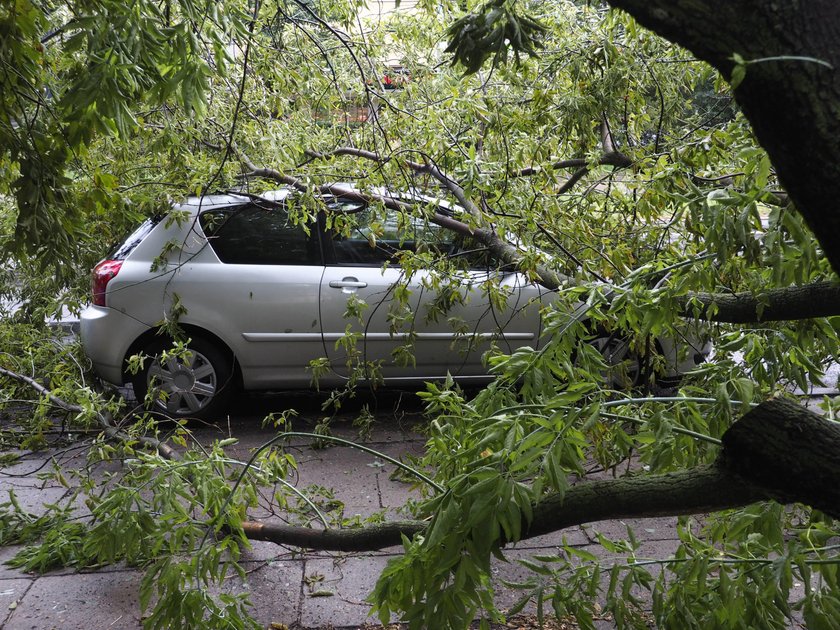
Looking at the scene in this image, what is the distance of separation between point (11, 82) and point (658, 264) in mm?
2392

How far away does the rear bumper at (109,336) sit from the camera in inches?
260

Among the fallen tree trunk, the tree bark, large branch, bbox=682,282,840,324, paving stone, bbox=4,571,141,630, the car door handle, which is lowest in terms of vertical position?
paving stone, bbox=4,571,141,630

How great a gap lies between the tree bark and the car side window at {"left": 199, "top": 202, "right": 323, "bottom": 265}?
18.0 feet

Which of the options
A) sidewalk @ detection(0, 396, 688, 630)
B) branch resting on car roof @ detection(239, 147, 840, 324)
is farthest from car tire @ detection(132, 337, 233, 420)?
branch resting on car roof @ detection(239, 147, 840, 324)

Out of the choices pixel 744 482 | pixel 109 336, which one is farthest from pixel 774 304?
pixel 109 336

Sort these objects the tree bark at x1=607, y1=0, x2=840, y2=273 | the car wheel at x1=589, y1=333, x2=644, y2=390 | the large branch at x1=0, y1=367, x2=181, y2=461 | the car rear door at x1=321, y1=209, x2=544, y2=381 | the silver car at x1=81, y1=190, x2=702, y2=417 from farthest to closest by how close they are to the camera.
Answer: the silver car at x1=81, y1=190, x2=702, y2=417 → the car rear door at x1=321, y1=209, x2=544, y2=381 → the car wheel at x1=589, y1=333, x2=644, y2=390 → the large branch at x1=0, y1=367, x2=181, y2=461 → the tree bark at x1=607, y1=0, x2=840, y2=273

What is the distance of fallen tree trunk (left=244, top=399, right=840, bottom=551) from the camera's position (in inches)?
69.1

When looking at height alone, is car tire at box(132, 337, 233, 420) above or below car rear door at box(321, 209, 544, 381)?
below

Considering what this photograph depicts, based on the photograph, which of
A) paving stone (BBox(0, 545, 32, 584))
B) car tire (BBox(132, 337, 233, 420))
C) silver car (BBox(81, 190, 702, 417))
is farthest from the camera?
car tire (BBox(132, 337, 233, 420))

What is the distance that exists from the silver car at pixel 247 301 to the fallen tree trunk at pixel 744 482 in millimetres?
4258

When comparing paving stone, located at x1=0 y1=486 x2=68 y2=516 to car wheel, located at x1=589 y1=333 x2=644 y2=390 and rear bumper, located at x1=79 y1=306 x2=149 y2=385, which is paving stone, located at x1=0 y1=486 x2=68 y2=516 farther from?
car wheel, located at x1=589 y1=333 x2=644 y2=390

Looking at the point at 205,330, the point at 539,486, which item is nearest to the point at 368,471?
the point at 205,330

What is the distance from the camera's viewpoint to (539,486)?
6.51 feet

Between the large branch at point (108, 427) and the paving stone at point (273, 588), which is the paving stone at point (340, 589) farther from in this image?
the large branch at point (108, 427)
